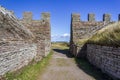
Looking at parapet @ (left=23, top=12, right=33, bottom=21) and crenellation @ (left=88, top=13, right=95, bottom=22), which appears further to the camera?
crenellation @ (left=88, top=13, right=95, bottom=22)

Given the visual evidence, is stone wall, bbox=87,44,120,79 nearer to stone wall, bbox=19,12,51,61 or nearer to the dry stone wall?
the dry stone wall

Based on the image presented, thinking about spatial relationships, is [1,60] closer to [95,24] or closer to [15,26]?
[15,26]

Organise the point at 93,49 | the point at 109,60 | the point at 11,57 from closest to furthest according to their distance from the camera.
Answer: the point at 11,57 < the point at 109,60 < the point at 93,49

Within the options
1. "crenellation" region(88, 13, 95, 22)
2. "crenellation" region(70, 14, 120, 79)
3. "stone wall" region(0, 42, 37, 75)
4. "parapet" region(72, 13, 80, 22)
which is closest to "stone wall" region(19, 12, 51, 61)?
"parapet" region(72, 13, 80, 22)

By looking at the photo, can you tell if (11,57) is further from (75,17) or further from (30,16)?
(75,17)

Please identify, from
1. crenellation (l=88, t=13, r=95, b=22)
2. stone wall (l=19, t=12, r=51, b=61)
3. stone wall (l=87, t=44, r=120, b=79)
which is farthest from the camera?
crenellation (l=88, t=13, r=95, b=22)

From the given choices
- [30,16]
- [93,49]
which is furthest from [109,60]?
[30,16]

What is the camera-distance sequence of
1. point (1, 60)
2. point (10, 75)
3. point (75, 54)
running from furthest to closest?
1. point (75, 54)
2. point (10, 75)
3. point (1, 60)

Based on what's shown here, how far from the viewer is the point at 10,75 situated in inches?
365

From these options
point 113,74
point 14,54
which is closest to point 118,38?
point 113,74

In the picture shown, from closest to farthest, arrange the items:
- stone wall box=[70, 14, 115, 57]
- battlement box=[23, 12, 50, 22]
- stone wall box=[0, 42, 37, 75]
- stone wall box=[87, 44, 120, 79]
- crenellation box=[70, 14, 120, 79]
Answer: stone wall box=[0, 42, 37, 75] → stone wall box=[87, 44, 120, 79] → crenellation box=[70, 14, 120, 79] → battlement box=[23, 12, 50, 22] → stone wall box=[70, 14, 115, 57]

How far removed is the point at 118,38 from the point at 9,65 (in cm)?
507

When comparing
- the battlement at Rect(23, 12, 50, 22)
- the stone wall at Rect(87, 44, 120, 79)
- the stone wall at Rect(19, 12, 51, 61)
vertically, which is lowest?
the stone wall at Rect(87, 44, 120, 79)

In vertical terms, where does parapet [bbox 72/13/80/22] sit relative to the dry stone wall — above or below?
above
